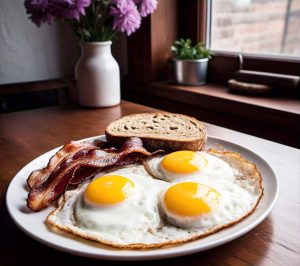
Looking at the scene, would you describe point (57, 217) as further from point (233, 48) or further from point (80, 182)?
point (233, 48)

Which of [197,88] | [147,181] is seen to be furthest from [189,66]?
[147,181]

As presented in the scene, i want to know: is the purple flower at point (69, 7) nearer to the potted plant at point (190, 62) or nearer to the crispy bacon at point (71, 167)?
the crispy bacon at point (71, 167)

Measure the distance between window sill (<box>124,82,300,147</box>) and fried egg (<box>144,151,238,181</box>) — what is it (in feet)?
2.69

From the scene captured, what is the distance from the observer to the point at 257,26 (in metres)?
2.10

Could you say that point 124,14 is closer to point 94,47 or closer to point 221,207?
point 94,47

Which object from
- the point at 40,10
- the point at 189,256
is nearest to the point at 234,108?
the point at 40,10

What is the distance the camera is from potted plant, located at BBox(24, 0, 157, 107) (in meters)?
1.60

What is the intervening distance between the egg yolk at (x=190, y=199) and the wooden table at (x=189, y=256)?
81mm

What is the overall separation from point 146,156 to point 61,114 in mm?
867

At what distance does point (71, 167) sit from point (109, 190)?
0.46 feet

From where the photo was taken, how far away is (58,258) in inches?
24.7

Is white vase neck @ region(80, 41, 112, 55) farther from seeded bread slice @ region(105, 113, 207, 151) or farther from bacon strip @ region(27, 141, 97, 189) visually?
bacon strip @ region(27, 141, 97, 189)

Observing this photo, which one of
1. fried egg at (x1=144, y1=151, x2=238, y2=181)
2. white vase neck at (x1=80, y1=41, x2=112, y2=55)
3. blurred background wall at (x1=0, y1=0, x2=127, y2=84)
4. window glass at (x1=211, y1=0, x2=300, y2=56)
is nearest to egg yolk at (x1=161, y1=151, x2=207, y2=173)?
fried egg at (x1=144, y1=151, x2=238, y2=181)

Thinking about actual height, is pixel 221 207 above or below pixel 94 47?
below
